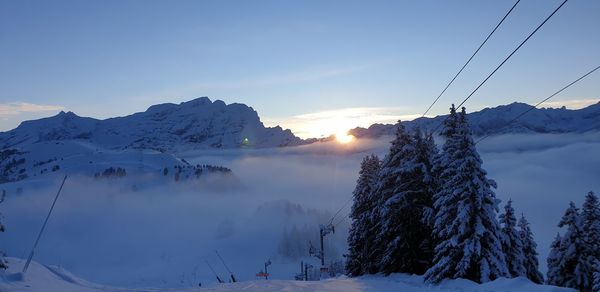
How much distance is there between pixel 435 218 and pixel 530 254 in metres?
18.9

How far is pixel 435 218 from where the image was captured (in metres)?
30.6

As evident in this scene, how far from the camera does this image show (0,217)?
19.7 metres

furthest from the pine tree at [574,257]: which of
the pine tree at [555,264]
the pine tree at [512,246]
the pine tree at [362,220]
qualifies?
the pine tree at [362,220]

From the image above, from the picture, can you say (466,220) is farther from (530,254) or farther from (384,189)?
(530,254)

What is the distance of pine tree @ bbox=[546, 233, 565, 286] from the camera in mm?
39156

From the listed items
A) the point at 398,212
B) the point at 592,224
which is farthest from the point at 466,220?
the point at 592,224

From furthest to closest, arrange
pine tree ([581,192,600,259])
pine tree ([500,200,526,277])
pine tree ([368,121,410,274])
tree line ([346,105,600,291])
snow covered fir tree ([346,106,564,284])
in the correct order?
pine tree ([581,192,600,259]) → pine tree ([368,121,410,274]) → pine tree ([500,200,526,277]) → tree line ([346,105,600,291]) → snow covered fir tree ([346,106,564,284])

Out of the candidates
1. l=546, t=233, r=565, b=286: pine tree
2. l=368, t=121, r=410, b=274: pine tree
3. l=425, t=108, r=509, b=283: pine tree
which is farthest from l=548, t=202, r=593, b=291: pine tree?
l=425, t=108, r=509, b=283: pine tree

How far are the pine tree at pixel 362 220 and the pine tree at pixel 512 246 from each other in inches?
368

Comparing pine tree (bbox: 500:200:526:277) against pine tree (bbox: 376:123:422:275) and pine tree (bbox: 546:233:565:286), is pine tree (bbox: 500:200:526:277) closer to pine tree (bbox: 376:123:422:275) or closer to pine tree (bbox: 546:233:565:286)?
pine tree (bbox: 546:233:565:286)

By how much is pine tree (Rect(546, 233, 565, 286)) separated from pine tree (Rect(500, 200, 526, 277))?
3.09 m

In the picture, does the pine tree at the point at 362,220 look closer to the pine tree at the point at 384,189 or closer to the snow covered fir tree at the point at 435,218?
the snow covered fir tree at the point at 435,218

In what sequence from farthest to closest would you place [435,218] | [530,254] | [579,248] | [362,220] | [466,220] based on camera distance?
1. [530,254]
2. [362,220]
3. [579,248]
4. [435,218]
5. [466,220]

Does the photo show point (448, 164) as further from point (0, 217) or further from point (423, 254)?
point (0, 217)
